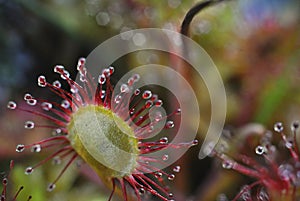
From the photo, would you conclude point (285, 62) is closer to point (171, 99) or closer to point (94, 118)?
point (171, 99)

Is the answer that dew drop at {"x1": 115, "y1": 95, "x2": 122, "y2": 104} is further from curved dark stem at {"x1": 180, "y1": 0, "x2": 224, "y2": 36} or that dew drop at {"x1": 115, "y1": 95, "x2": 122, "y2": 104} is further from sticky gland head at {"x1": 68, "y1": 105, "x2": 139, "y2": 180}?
curved dark stem at {"x1": 180, "y1": 0, "x2": 224, "y2": 36}

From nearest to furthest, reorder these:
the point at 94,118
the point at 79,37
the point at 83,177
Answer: the point at 94,118
the point at 83,177
the point at 79,37

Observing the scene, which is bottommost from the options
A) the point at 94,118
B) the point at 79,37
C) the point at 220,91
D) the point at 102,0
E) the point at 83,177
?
the point at 83,177

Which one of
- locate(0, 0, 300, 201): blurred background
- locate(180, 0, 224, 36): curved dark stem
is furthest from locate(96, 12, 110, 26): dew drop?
locate(180, 0, 224, 36): curved dark stem

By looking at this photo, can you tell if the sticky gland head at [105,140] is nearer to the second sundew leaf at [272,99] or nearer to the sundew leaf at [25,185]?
the sundew leaf at [25,185]

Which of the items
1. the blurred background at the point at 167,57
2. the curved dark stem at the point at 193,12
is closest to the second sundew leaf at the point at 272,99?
the blurred background at the point at 167,57

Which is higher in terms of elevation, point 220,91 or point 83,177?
point 220,91

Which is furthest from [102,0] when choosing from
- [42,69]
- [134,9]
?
[42,69]
